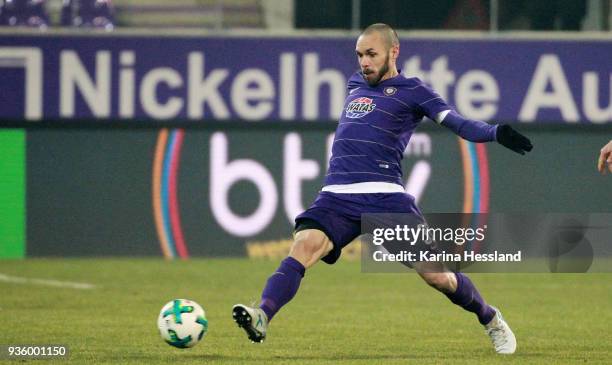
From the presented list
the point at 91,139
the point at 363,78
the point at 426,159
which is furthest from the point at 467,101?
the point at 363,78

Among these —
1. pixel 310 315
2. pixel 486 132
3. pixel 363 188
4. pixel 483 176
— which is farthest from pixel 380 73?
pixel 483 176

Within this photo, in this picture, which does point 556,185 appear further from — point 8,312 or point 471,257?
point 8,312

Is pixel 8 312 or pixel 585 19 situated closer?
pixel 8 312

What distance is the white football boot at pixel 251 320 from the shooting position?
7297 mm

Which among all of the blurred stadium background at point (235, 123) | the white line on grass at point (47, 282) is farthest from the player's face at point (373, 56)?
the blurred stadium background at point (235, 123)

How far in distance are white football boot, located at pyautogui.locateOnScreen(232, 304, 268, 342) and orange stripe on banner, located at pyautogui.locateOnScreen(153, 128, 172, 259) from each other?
1069cm

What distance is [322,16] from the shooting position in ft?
60.8

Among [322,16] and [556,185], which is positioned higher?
[322,16]

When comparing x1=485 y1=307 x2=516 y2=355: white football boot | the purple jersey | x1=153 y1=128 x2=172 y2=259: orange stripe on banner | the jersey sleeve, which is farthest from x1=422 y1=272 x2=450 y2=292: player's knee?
x1=153 y1=128 x2=172 y2=259: orange stripe on banner

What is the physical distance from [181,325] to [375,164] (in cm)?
153

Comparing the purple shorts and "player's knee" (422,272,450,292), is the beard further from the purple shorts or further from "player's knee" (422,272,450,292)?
"player's knee" (422,272,450,292)

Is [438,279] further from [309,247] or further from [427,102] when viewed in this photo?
[427,102]

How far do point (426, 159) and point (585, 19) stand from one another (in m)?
2.94

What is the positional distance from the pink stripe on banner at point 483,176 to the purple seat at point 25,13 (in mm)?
6097
